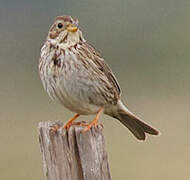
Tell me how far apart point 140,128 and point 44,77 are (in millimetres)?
767

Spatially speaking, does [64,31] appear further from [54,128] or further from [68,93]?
[54,128]

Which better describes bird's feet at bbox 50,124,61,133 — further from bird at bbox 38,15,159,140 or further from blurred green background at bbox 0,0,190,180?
blurred green background at bbox 0,0,190,180

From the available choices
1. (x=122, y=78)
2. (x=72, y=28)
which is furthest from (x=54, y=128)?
(x=122, y=78)

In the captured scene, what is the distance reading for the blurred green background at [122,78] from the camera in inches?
373

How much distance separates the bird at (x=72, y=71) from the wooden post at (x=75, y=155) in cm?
64

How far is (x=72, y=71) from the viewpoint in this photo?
6293 millimetres

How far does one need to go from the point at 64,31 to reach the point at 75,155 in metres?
1.18

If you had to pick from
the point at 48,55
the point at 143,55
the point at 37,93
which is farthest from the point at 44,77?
the point at 143,55

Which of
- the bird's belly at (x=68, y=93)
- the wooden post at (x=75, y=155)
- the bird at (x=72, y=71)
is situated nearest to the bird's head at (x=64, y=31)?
the bird at (x=72, y=71)

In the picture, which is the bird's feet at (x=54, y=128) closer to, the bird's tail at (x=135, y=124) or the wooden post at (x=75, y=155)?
the wooden post at (x=75, y=155)

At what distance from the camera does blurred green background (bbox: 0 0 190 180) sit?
31.1ft

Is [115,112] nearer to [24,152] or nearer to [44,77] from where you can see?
[44,77]

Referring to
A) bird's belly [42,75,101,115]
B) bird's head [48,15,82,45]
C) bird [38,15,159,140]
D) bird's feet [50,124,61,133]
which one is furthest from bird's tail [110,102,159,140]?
bird's feet [50,124,61,133]

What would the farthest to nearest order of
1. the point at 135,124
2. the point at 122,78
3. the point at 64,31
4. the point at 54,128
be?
the point at 122,78 < the point at 135,124 < the point at 64,31 < the point at 54,128
